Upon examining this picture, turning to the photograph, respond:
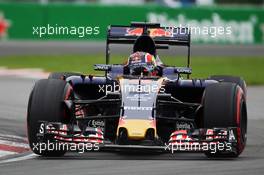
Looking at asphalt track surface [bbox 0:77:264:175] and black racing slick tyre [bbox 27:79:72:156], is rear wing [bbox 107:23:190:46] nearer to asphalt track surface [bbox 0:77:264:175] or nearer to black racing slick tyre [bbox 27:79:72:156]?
asphalt track surface [bbox 0:77:264:175]

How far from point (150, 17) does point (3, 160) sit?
92.9 feet

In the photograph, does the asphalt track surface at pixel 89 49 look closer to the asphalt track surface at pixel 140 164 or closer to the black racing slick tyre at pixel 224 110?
the asphalt track surface at pixel 140 164

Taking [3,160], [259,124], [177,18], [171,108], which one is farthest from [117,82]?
[177,18]

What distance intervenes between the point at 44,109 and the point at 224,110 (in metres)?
2.23

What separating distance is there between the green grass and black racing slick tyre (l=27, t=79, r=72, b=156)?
13085 mm

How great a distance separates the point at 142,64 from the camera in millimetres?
13641

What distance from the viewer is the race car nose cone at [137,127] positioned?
11836 mm

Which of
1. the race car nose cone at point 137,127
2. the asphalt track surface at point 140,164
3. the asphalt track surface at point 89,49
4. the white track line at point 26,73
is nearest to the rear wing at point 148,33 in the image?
the asphalt track surface at point 140,164

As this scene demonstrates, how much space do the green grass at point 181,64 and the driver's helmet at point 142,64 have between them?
11.4 metres

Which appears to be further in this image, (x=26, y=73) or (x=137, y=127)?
(x=26, y=73)

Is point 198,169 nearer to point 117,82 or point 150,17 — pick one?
point 117,82

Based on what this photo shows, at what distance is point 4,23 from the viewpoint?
40.7 meters
